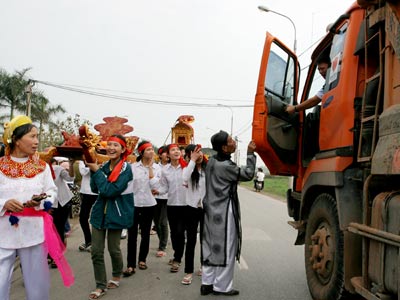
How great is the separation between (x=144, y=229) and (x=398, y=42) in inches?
153

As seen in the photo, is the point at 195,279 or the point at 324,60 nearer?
the point at 324,60

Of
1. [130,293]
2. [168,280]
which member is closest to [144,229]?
[168,280]

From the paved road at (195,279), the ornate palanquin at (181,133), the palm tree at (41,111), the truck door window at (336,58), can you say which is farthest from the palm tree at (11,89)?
the truck door window at (336,58)

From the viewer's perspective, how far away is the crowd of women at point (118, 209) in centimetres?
305

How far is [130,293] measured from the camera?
4426mm

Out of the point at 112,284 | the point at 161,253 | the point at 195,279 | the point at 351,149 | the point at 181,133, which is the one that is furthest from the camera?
the point at 181,133

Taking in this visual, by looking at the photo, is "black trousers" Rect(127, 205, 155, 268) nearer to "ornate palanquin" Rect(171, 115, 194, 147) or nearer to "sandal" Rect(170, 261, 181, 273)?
"sandal" Rect(170, 261, 181, 273)

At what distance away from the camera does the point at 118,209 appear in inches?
174

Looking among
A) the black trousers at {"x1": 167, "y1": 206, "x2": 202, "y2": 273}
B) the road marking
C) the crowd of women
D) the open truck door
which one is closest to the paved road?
the road marking

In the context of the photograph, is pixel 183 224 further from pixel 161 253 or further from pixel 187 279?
pixel 161 253

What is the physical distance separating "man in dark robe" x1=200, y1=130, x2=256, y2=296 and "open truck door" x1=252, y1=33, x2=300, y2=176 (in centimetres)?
23

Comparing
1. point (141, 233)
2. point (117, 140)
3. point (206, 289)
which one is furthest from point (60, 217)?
point (206, 289)

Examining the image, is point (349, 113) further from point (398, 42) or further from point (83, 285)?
point (83, 285)

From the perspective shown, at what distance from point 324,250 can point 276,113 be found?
5.11 feet
